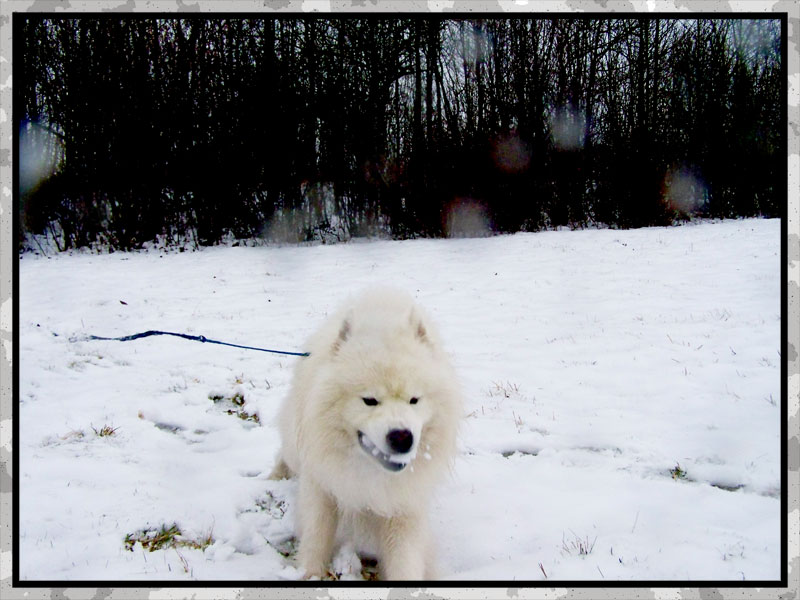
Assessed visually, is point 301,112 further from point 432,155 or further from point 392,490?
point 392,490

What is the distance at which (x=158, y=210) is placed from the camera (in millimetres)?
10352

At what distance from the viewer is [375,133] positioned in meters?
10.7

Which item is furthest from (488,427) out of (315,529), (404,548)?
(315,529)

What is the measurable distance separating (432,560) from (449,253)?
8074mm

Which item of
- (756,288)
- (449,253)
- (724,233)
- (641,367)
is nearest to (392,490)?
(641,367)

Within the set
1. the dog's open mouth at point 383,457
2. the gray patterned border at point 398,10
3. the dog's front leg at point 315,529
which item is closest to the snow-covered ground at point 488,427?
the dog's front leg at point 315,529

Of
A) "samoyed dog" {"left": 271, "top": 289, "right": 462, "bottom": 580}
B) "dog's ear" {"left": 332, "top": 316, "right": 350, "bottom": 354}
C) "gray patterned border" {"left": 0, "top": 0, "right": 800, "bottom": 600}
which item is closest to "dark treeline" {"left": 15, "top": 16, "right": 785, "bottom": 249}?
"gray patterned border" {"left": 0, "top": 0, "right": 800, "bottom": 600}

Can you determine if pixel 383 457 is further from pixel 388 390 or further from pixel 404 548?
pixel 404 548

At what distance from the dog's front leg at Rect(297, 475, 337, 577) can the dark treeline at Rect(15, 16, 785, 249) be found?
6.72 m

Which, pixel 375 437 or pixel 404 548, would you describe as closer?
pixel 375 437

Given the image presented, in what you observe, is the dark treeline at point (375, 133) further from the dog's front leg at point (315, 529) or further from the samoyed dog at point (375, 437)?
the dog's front leg at point (315, 529)

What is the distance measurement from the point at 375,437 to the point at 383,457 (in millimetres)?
160

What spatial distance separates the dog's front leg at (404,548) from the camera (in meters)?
2.44

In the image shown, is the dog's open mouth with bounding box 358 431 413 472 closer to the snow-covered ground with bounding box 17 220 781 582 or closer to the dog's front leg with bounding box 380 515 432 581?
the dog's front leg with bounding box 380 515 432 581
